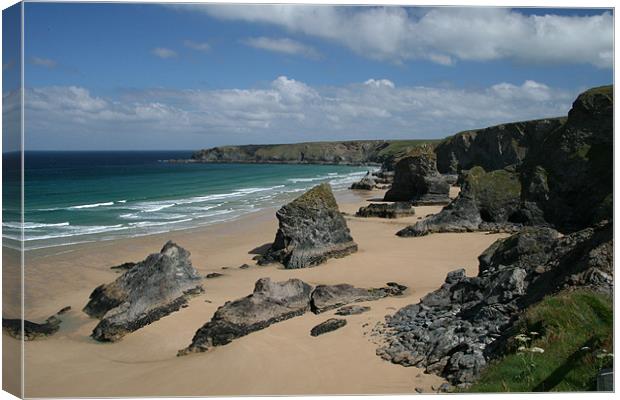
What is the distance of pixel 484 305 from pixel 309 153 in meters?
154

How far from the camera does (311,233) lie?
21109mm

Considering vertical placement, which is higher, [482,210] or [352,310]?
[482,210]

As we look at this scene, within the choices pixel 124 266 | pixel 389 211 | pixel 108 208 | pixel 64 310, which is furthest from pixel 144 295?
pixel 108 208

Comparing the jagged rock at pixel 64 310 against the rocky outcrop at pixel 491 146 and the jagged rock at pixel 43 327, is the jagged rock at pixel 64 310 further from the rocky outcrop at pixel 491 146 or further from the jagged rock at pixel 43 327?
the rocky outcrop at pixel 491 146

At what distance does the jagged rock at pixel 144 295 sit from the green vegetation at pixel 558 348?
8.96 metres

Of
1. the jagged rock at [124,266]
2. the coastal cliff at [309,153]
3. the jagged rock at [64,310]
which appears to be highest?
the coastal cliff at [309,153]

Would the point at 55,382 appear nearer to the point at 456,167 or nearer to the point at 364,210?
the point at 364,210

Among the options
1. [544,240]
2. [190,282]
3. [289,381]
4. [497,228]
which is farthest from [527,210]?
[289,381]

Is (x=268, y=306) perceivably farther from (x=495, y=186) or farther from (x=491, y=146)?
(x=491, y=146)

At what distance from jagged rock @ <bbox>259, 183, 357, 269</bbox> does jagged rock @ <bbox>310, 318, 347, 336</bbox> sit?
800 cm

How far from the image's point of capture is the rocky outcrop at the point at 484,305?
9.22 meters

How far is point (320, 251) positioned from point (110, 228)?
17.6 m

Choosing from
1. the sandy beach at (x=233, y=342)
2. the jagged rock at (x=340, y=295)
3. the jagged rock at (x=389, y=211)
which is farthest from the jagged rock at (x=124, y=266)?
the jagged rock at (x=389, y=211)

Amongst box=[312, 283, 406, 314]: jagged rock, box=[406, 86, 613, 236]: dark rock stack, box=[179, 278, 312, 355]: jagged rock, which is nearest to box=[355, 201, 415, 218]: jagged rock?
box=[406, 86, 613, 236]: dark rock stack
